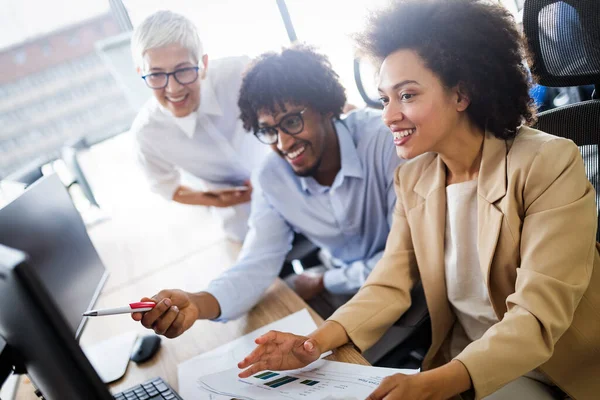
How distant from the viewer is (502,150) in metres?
1.07

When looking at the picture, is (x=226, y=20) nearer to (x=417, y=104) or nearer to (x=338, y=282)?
(x=338, y=282)

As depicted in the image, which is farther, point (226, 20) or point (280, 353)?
point (226, 20)

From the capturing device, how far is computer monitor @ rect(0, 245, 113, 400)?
61 cm

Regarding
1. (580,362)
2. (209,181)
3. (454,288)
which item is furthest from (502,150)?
(209,181)

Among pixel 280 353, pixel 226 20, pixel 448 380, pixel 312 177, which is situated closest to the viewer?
pixel 448 380

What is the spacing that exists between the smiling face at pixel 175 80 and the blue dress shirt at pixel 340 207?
0.44 metres

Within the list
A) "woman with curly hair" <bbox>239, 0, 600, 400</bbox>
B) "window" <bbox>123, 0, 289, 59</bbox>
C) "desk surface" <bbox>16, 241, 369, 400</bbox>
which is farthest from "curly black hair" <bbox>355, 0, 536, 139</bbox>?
"window" <bbox>123, 0, 289, 59</bbox>

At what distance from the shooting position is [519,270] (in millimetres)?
951

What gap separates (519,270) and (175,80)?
1.30 metres

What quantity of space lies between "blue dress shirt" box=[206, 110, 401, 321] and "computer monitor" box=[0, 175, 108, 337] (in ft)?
A: 1.34

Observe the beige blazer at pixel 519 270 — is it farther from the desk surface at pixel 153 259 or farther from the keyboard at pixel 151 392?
the keyboard at pixel 151 392

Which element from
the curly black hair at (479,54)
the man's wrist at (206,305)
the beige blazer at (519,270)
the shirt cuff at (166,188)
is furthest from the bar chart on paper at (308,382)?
the shirt cuff at (166,188)

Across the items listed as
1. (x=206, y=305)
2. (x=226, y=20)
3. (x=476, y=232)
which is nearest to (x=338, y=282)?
(x=206, y=305)

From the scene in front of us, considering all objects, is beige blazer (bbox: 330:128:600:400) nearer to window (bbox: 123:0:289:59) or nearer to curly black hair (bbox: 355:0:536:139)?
curly black hair (bbox: 355:0:536:139)
